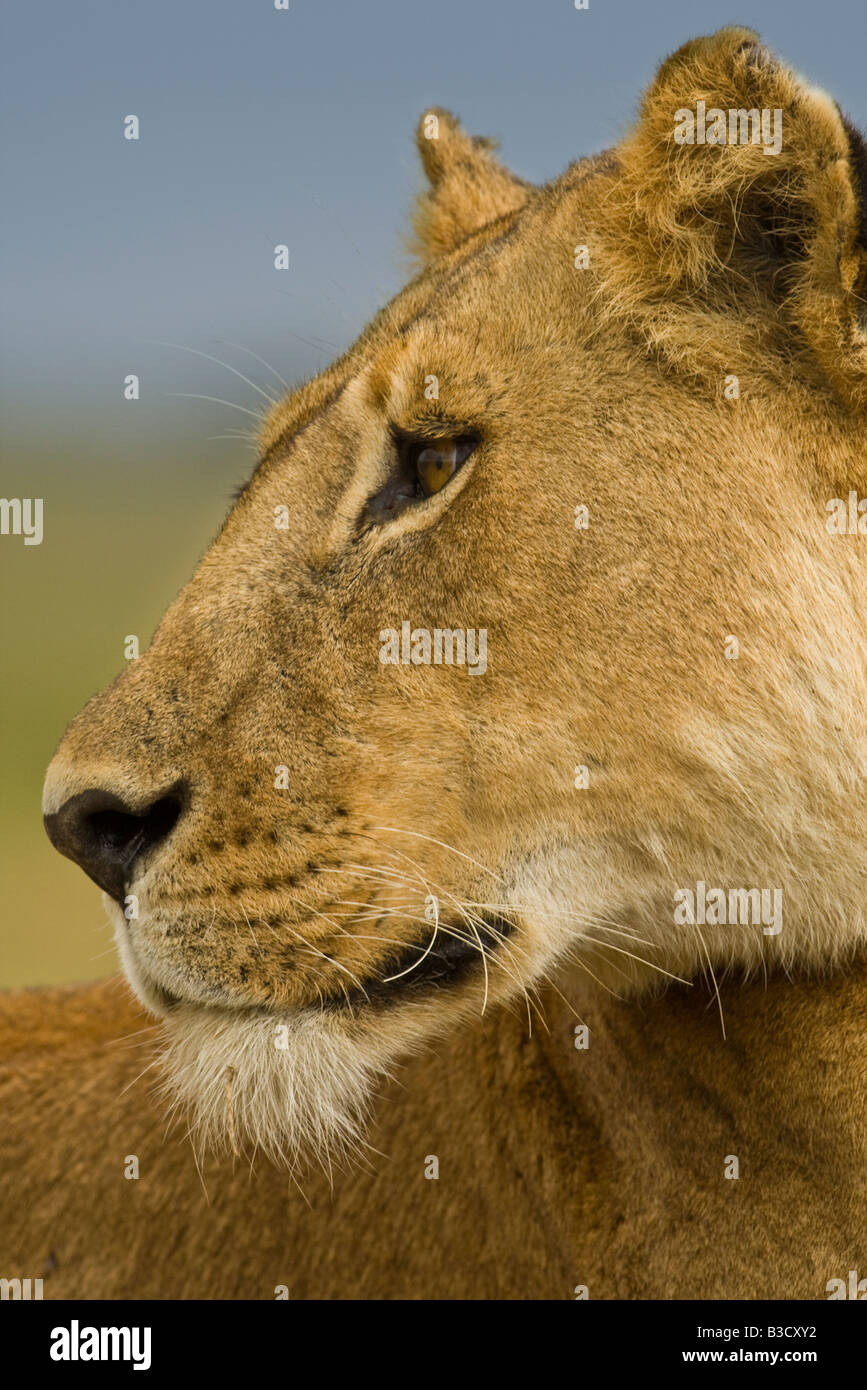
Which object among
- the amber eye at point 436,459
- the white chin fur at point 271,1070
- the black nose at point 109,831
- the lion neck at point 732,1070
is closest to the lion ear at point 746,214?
the amber eye at point 436,459

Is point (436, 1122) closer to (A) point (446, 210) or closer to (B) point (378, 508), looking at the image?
(B) point (378, 508)

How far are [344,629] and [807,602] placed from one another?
91cm

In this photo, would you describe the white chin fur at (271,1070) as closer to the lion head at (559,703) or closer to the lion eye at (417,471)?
the lion head at (559,703)

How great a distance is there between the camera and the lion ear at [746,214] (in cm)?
292

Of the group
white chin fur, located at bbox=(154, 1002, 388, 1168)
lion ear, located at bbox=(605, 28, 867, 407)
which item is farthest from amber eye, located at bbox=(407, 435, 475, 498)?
white chin fur, located at bbox=(154, 1002, 388, 1168)

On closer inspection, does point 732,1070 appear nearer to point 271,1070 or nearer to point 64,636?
point 271,1070

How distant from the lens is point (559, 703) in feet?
9.84

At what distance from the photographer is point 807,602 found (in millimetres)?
3020

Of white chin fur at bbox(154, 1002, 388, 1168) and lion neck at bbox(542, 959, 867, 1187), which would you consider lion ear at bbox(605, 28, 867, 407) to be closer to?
lion neck at bbox(542, 959, 867, 1187)

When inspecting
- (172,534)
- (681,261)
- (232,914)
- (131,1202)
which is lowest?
(131,1202)

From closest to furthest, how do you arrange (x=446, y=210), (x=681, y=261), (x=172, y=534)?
(x=681, y=261), (x=446, y=210), (x=172, y=534)

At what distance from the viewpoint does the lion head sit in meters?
2.99

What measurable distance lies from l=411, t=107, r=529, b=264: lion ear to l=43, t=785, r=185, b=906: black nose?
85.0 inches

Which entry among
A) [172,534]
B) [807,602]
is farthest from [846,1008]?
[172,534]
